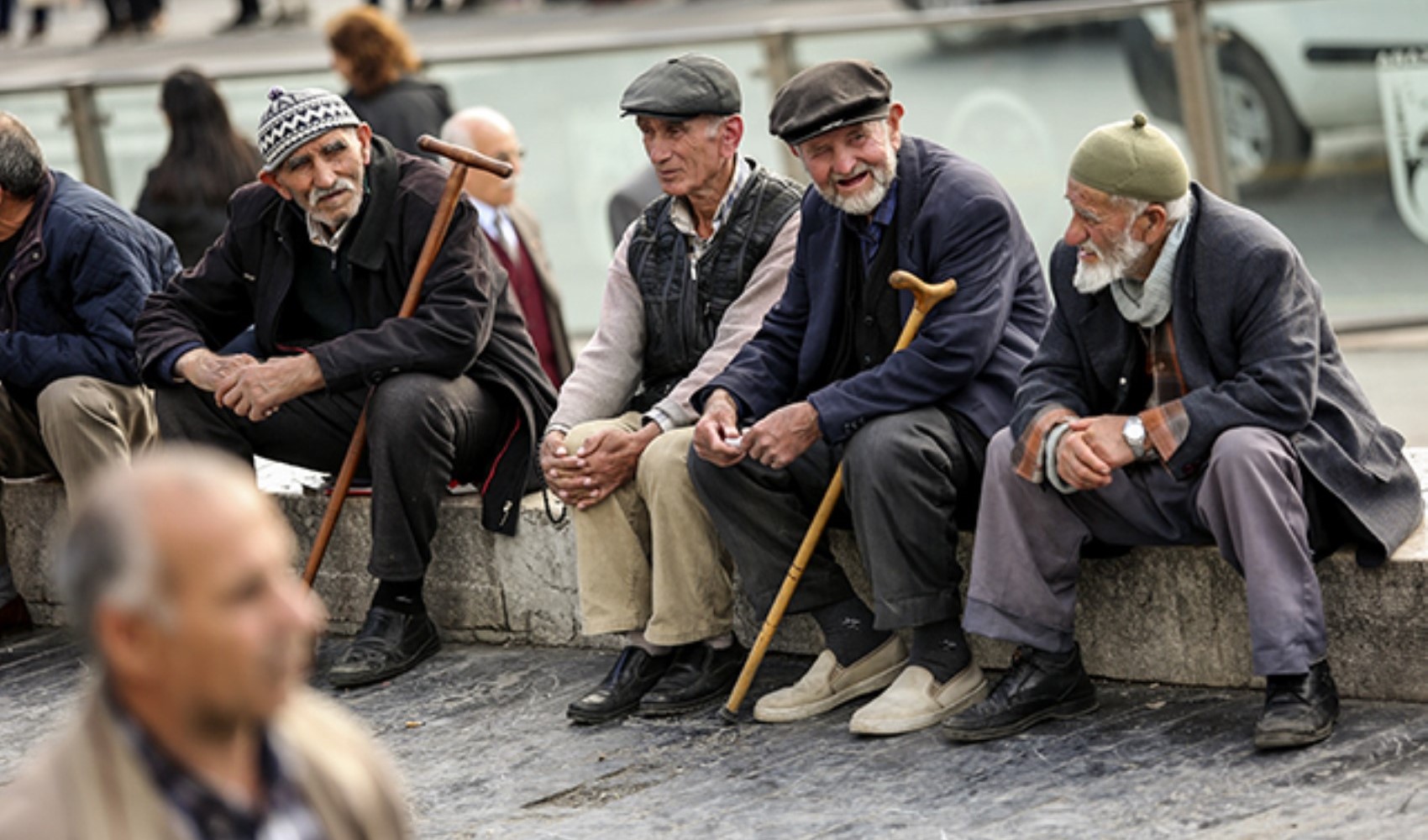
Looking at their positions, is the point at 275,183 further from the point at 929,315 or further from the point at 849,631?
the point at 849,631

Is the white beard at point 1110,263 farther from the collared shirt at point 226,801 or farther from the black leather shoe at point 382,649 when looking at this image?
the collared shirt at point 226,801

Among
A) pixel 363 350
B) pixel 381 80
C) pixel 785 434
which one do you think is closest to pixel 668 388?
pixel 785 434

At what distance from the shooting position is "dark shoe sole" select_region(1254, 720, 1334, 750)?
4.40m

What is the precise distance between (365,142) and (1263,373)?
2578mm

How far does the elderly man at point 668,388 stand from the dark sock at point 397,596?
59 cm

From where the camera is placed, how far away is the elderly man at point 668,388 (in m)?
5.26

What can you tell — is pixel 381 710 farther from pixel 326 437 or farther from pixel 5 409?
pixel 5 409

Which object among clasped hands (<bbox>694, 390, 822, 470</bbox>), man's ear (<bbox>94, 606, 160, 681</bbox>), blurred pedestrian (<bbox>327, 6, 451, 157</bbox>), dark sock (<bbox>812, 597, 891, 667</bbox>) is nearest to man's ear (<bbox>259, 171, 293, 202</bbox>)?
clasped hands (<bbox>694, 390, 822, 470</bbox>)

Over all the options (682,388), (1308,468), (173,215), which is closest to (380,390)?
(682,388)

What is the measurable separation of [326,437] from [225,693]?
385cm

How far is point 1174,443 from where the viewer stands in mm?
4520

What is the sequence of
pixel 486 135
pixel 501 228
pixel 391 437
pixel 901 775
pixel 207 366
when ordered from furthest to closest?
pixel 486 135, pixel 501 228, pixel 207 366, pixel 391 437, pixel 901 775

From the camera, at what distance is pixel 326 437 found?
19.6 ft

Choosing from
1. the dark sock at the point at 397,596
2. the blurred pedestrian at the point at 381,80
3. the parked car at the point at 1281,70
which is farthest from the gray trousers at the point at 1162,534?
the blurred pedestrian at the point at 381,80
